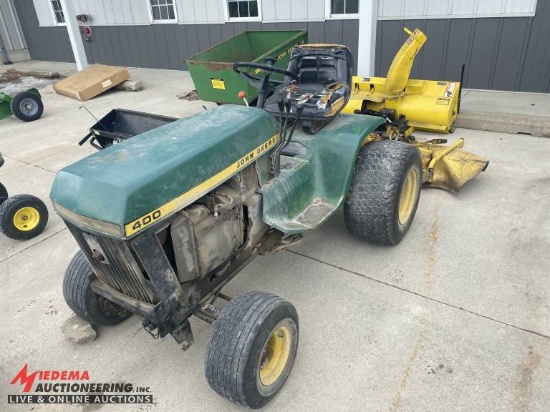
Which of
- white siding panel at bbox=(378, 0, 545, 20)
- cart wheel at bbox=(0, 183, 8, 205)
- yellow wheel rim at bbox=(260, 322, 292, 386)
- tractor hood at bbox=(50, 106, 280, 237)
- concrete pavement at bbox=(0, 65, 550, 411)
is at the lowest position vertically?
concrete pavement at bbox=(0, 65, 550, 411)

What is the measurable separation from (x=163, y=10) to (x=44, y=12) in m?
5.14

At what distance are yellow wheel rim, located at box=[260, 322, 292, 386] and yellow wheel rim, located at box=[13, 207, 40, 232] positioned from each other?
269 centimetres

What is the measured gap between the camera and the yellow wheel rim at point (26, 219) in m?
3.72

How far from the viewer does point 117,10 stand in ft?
34.3

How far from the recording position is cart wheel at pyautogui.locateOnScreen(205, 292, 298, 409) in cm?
195

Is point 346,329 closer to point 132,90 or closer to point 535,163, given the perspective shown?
point 535,163

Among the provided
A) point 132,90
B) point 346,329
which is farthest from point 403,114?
point 132,90

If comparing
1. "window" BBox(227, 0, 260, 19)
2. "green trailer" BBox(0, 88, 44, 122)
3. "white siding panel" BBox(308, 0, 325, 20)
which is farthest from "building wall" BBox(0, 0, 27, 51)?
"white siding panel" BBox(308, 0, 325, 20)

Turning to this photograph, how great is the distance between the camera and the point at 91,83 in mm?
8414

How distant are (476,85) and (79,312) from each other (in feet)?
20.5

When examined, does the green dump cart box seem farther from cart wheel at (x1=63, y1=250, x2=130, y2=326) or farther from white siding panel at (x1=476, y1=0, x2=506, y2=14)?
cart wheel at (x1=63, y1=250, x2=130, y2=326)

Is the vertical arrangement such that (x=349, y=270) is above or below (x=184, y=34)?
below

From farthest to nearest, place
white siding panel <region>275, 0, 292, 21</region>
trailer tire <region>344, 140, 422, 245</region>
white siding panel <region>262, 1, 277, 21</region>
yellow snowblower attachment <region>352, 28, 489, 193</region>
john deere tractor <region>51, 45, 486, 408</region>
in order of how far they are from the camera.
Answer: white siding panel <region>262, 1, 277, 21</region> → white siding panel <region>275, 0, 292, 21</region> → yellow snowblower attachment <region>352, 28, 489, 193</region> → trailer tire <region>344, 140, 422, 245</region> → john deere tractor <region>51, 45, 486, 408</region>

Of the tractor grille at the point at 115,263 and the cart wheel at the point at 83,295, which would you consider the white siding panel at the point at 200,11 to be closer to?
the cart wheel at the point at 83,295
